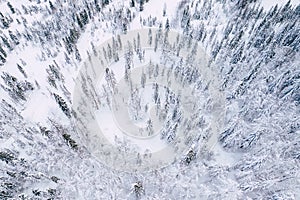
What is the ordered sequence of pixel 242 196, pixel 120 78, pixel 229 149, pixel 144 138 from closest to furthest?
pixel 242 196, pixel 229 149, pixel 144 138, pixel 120 78

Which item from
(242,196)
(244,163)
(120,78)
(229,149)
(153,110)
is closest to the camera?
(242,196)

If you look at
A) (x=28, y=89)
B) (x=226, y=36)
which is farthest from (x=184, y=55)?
(x=28, y=89)

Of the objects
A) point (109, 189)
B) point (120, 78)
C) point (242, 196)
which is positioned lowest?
point (242, 196)

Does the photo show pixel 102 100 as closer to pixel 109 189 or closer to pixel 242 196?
pixel 109 189

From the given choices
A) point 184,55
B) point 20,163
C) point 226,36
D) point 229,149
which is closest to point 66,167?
point 20,163

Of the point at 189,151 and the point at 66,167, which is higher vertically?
A: the point at 66,167

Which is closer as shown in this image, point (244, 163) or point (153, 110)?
point (244, 163)

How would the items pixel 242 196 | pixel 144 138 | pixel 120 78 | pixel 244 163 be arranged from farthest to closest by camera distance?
pixel 120 78, pixel 144 138, pixel 244 163, pixel 242 196

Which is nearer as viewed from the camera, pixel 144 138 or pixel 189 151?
pixel 189 151

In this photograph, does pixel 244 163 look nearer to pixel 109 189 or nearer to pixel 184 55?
pixel 109 189
